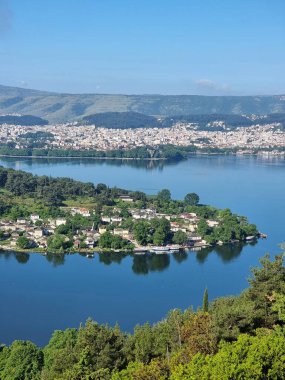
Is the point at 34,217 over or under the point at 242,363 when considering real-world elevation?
under

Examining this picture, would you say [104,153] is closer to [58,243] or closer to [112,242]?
[112,242]

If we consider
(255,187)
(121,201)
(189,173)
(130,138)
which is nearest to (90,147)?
(130,138)

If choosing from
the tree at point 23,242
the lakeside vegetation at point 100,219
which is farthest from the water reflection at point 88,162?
the tree at point 23,242

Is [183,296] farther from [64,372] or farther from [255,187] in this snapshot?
[255,187]

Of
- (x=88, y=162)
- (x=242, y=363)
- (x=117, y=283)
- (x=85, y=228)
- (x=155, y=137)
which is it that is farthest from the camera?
(x=155, y=137)

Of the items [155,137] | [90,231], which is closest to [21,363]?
[90,231]

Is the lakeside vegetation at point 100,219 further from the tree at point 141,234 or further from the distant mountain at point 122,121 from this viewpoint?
the distant mountain at point 122,121
